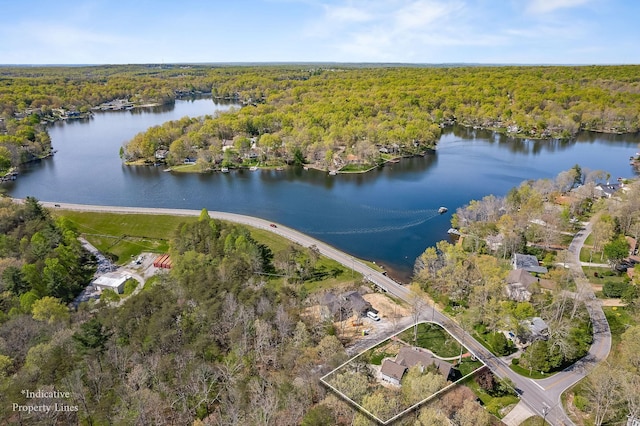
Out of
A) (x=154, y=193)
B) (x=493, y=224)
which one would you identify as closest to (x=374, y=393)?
(x=493, y=224)

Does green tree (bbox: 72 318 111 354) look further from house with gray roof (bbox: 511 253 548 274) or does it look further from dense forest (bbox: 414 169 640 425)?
house with gray roof (bbox: 511 253 548 274)

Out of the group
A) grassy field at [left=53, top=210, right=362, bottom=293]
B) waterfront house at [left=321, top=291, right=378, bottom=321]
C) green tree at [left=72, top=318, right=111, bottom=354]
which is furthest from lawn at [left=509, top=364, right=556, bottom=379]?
green tree at [left=72, top=318, right=111, bottom=354]

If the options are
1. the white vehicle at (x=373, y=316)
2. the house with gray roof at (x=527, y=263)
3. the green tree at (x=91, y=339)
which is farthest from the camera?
the house with gray roof at (x=527, y=263)

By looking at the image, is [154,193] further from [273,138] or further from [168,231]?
[273,138]

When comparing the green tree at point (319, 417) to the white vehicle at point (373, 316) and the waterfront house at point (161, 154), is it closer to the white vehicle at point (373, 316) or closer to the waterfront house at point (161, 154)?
the white vehicle at point (373, 316)

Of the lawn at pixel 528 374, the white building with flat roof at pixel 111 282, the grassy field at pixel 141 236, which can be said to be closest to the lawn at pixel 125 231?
the grassy field at pixel 141 236

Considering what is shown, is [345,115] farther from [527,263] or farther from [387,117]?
[527,263]
